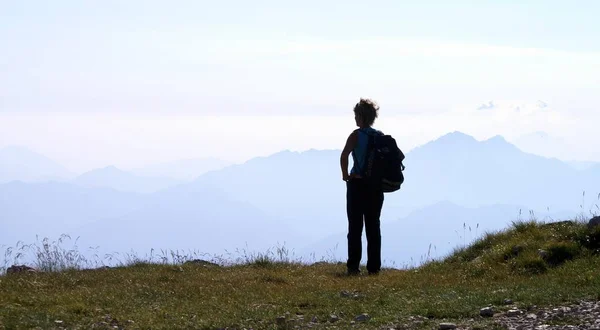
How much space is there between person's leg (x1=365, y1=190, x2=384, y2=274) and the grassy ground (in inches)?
23.4

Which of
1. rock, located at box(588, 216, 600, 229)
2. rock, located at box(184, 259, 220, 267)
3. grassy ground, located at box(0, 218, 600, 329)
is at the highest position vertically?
rock, located at box(588, 216, 600, 229)

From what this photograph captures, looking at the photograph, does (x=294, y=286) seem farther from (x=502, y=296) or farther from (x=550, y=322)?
(x=550, y=322)

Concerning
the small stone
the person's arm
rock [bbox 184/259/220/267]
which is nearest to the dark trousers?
the person's arm

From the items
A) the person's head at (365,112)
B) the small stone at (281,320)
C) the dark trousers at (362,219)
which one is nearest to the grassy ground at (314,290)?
the small stone at (281,320)

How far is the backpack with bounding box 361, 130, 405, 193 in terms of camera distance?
1337 cm

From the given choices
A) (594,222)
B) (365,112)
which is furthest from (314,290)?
(594,222)

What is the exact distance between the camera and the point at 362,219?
13883mm

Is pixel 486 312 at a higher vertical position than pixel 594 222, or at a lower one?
lower

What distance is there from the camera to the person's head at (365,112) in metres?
13.6

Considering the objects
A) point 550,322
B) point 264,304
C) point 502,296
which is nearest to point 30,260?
point 264,304

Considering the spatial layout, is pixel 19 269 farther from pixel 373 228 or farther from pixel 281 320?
pixel 281 320

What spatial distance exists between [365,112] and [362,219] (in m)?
1.96

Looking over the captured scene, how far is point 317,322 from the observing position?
894 cm

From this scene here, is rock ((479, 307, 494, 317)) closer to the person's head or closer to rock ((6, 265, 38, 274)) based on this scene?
the person's head
